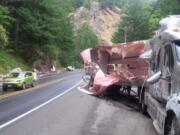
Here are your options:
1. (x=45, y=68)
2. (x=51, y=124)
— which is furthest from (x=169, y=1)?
(x=51, y=124)

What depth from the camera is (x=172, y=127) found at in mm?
9664

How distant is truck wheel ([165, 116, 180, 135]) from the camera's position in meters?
9.26

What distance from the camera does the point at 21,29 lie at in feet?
231

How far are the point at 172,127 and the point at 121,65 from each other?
12822 millimetres

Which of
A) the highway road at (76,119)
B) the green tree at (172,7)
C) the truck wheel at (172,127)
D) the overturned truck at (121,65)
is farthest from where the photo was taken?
the green tree at (172,7)

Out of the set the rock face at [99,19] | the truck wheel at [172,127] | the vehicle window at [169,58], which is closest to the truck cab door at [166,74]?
the vehicle window at [169,58]

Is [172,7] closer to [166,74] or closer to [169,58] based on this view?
[166,74]

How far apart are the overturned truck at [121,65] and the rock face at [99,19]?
474 feet

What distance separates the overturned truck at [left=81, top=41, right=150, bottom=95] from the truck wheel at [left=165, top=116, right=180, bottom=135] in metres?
8.55

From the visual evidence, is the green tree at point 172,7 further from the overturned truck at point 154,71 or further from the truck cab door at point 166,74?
the truck cab door at point 166,74

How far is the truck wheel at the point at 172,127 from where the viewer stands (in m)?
9.26

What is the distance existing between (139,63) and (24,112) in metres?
5.58

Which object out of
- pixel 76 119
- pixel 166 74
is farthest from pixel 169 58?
pixel 76 119

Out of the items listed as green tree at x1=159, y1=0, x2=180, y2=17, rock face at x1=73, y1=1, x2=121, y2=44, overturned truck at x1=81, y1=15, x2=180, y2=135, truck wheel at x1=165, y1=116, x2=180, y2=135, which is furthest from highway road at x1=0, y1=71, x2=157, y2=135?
rock face at x1=73, y1=1, x2=121, y2=44
